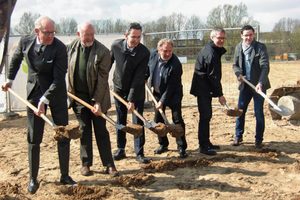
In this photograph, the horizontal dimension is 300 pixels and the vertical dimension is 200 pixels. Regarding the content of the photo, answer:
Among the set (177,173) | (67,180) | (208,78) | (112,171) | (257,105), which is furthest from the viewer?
(257,105)

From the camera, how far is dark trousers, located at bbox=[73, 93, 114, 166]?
4.71 m

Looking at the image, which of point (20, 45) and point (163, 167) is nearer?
point (20, 45)

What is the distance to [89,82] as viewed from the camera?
4.52 meters

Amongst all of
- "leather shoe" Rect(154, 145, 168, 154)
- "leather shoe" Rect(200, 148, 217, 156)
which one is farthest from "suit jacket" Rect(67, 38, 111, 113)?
"leather shoe" Rect(200, 148, 217, 156)

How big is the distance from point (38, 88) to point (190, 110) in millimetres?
6379

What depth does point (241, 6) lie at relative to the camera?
41.3 m

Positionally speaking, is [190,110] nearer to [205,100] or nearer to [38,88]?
[205,100]

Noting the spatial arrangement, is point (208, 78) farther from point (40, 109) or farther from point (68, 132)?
point (40, 109)

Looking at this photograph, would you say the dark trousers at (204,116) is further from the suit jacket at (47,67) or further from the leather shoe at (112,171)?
the suit jacket at (47,67)

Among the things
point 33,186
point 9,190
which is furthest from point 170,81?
point 9,190

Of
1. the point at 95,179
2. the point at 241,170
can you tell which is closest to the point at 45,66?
the point at 95,179

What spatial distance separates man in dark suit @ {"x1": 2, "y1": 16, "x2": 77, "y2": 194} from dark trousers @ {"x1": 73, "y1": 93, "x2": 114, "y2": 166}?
0.38m

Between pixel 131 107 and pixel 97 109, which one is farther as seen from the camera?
pixel 131 107

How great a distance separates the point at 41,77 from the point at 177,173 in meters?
2.38
